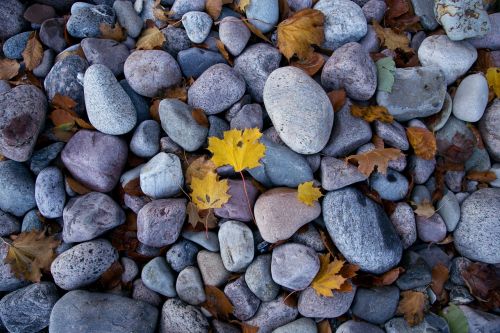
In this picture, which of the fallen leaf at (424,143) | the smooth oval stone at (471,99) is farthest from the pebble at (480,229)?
the smooth oval stone at (471,99)

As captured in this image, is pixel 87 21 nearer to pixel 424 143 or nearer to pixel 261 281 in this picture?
pixel 261 281

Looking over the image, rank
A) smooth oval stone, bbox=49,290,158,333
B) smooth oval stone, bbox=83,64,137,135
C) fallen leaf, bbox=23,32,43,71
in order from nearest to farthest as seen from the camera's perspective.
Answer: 1. smooth oval stone, bbox=49,290,158,333
2. smooth oval stone, bbox=83,64,137,135
3. fallen leaf, bbox=23,32,43,71

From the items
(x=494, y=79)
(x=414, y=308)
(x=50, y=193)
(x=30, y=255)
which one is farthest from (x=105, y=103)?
(x=494, y=79)

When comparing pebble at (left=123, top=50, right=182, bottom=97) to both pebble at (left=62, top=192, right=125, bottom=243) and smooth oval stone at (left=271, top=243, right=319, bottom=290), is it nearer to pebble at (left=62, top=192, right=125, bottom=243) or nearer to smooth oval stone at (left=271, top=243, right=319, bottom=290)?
pebble at (left=62, top=192, right=125, bottom=243)

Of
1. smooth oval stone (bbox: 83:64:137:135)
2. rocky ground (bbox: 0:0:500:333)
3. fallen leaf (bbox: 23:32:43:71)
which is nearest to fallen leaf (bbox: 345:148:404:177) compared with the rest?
rocky ground (bbox: 0:0:500:333)

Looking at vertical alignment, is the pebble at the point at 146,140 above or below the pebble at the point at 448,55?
below

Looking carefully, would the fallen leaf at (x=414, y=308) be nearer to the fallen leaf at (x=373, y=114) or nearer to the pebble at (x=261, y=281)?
the pebble at (x=261, y=281)
